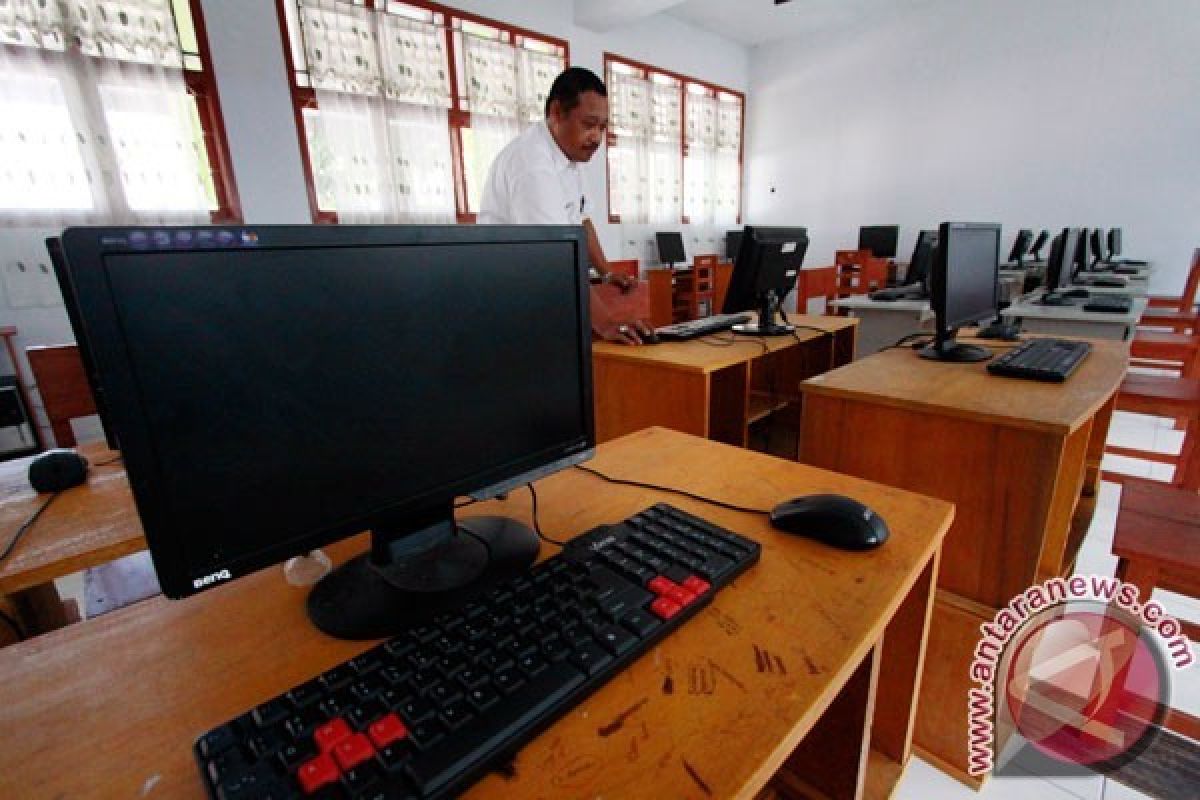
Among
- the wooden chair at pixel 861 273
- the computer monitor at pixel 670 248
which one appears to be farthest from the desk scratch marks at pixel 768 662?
the computer monitor at pixel 670 248

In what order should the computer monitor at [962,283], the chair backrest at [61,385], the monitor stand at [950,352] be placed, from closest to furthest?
the chair backrest at [61,385] → the computer monitor at [962,283] → the monitor stand at [950,352]

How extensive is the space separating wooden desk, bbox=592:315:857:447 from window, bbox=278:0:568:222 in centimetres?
277

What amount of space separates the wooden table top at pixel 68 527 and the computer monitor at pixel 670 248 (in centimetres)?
567

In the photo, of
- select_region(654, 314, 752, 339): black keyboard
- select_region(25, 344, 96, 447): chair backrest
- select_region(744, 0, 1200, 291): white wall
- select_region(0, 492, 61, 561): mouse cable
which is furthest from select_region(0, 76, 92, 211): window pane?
select_region(744, 0, 1200, 291): white wall

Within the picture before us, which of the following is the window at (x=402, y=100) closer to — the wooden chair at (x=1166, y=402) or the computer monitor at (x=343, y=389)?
the computer monitor at (x=343, y=389)

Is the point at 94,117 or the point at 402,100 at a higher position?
the point at 402,100

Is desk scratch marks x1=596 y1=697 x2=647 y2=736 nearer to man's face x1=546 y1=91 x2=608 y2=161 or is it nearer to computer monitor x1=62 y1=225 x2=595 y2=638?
computer monitor x1=62 y1=225 x2=595 y2=638

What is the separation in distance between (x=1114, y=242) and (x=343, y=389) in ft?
22.9

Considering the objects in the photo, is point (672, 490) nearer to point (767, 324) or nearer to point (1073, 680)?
point (1073, 680)

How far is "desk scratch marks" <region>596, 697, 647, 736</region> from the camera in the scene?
0.44 metres

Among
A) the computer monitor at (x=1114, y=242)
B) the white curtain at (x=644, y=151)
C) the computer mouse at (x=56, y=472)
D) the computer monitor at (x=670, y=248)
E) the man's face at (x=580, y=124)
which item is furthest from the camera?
the computer monitor at (x=670, y=248)

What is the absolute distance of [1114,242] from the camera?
17.1 feet

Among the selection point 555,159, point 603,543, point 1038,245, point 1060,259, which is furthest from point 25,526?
point 1038,245

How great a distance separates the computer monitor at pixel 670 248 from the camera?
624 cm
